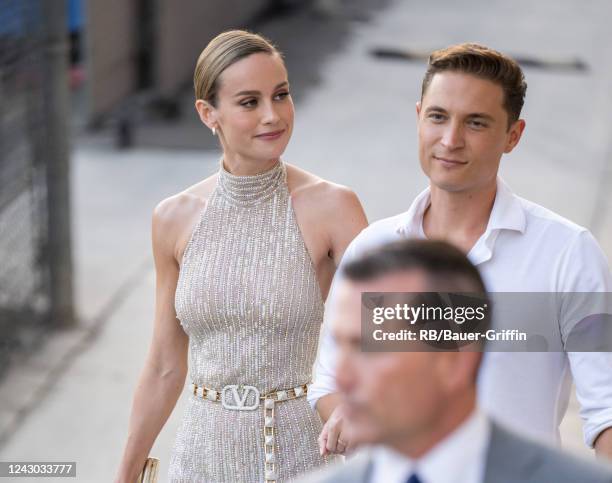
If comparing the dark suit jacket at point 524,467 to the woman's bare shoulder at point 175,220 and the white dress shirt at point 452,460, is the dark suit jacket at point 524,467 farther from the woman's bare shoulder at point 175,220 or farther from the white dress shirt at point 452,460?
the woman's bare shoulder at point 175,220

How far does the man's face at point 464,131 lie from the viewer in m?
2.49

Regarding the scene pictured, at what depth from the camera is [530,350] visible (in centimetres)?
240

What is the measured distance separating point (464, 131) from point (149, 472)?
52.6 inches

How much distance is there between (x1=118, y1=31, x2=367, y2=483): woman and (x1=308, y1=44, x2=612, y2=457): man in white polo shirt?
0.38 m

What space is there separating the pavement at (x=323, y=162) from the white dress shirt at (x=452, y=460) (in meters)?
4.68

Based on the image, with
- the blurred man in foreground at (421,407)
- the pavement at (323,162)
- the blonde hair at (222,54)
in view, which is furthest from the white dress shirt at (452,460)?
the pavement at (323,162)

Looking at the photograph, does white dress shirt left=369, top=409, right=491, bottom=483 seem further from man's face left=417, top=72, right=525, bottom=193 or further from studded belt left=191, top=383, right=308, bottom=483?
studded belt left=191, top=383, right=308, bottom=483

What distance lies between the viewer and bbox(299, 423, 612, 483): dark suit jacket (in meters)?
1.39

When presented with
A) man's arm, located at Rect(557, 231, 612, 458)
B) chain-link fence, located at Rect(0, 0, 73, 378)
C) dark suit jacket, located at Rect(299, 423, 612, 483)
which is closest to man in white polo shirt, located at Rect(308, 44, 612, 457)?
man's arm, located at Rect(557, 231, 612, 458)

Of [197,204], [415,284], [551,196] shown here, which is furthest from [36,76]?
[415,284]

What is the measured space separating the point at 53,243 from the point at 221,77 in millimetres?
4812

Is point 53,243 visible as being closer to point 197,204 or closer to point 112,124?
point 197,204

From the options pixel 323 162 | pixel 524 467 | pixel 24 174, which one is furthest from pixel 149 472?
pixel 323 162

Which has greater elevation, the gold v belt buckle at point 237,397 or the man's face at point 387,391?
the man's face at point 387,391
